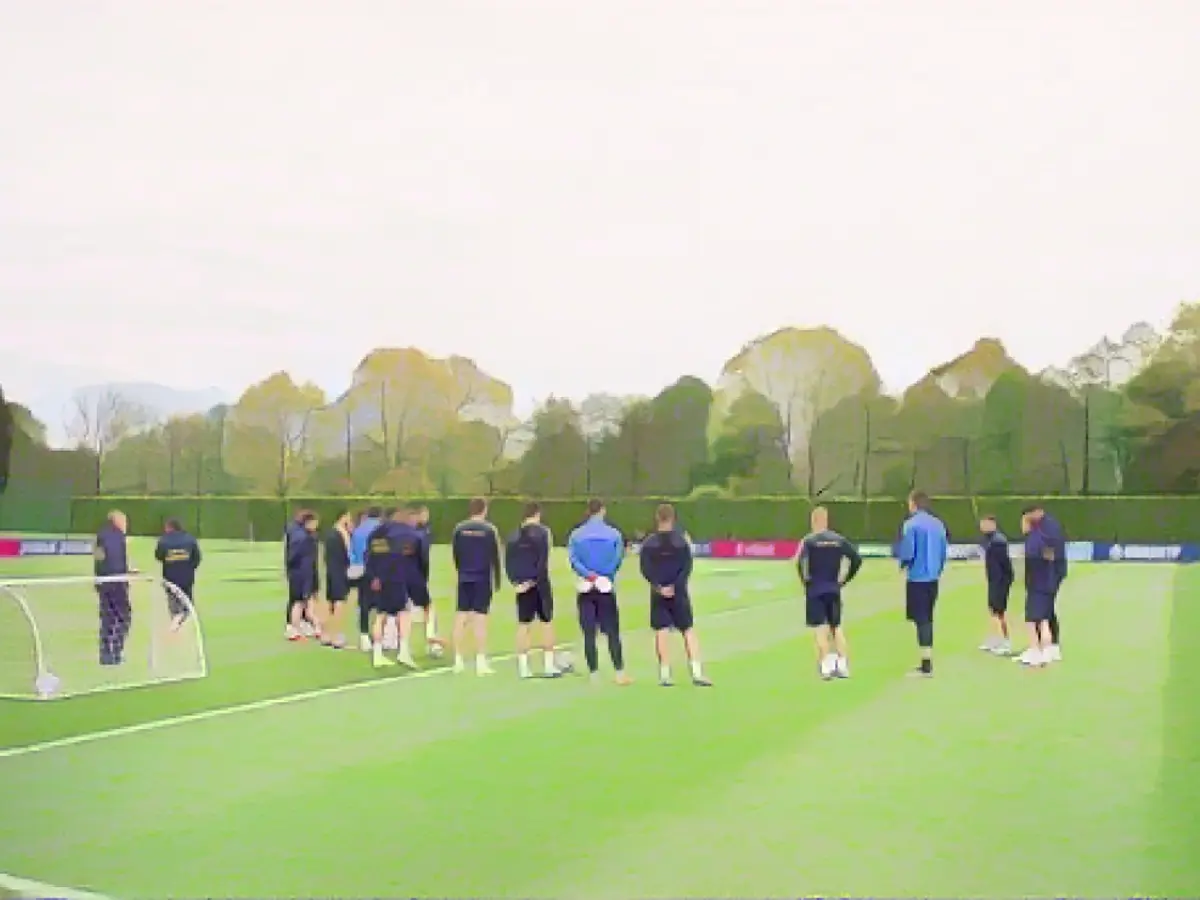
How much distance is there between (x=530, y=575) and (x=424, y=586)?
2.22 m

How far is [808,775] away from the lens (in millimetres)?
8945

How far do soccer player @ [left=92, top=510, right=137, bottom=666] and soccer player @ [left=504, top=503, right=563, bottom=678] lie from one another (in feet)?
14.6

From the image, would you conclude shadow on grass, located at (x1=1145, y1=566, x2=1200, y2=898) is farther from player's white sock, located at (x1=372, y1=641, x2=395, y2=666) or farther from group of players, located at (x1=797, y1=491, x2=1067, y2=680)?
player's white sock, located at (x1=372, y1=641, x2=395, y2=666)

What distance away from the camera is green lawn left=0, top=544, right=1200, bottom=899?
6551mm

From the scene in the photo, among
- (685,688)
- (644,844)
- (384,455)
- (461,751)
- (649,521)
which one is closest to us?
(644,844)

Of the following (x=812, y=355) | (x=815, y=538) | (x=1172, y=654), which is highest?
(x=812, y=355)

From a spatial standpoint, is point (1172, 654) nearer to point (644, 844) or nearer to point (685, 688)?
point (685, 688)

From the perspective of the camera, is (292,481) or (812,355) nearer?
(292,481)

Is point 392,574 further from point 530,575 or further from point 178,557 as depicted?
point 178,557

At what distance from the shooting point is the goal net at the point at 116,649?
1372 centimetres

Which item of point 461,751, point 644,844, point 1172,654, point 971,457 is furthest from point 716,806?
point 971,457

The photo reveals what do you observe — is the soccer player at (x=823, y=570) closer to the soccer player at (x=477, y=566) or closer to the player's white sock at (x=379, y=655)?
the soccer player at (x=477, y=566)

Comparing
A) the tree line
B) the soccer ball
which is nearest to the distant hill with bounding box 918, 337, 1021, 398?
the tree line

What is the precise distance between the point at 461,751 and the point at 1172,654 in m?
10.1
